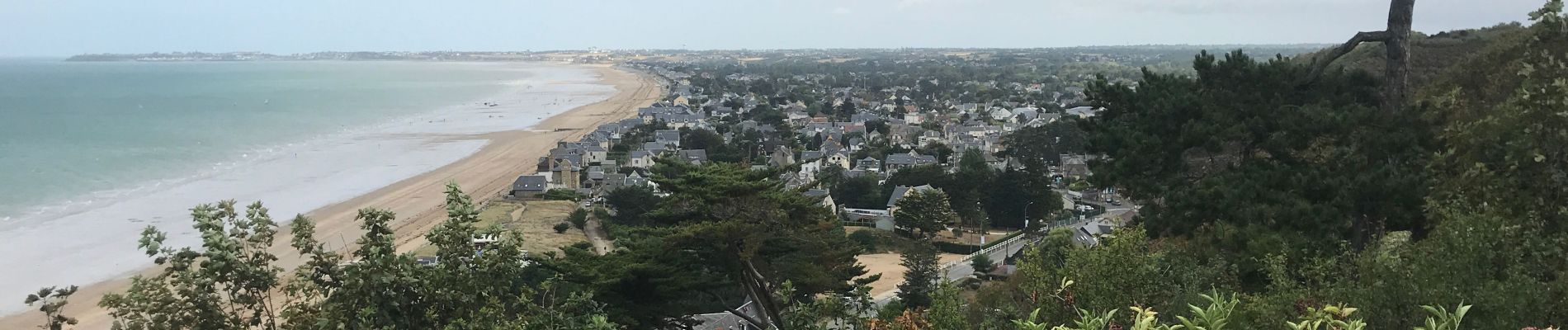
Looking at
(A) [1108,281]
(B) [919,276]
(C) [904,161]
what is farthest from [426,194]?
(A) [1108,281]

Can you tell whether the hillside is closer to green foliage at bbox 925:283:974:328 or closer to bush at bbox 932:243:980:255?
bush at bbox 932:243:980:255

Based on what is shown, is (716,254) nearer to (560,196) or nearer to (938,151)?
(560,196)

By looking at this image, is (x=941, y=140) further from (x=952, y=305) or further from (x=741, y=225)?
(x=952, y=305)

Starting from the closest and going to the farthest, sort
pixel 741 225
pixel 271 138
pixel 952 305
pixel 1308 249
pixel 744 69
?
pixel 952 305, pixel 1308 249, pixel 741 225, pixel 271 138, pixel 744 69

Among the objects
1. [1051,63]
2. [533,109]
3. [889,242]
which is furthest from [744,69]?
[889,242]

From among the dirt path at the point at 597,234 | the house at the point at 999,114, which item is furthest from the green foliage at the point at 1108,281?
→ the house at the point at 999,114

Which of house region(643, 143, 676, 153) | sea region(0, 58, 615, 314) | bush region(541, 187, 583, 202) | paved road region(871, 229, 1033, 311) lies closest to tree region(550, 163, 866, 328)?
paved road region(871, 229, 1033, 311)
